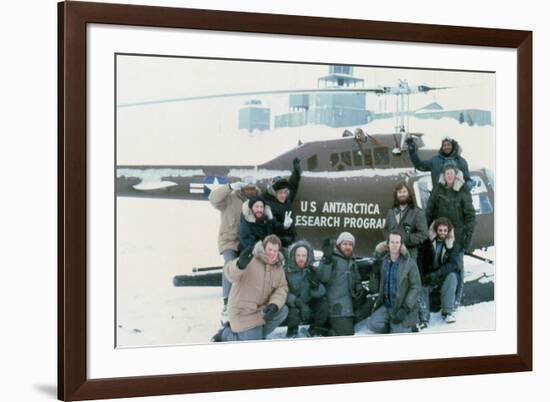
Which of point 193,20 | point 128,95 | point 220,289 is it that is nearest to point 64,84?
point 128,95

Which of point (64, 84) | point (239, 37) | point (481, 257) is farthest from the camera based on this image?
point (481, 257)

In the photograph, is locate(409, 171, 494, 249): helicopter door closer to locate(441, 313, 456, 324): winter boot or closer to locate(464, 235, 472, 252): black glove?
locate(464, 235, 472, 252): black glove

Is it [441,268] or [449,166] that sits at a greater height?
[449,166]

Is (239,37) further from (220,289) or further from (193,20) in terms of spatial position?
(220,289)

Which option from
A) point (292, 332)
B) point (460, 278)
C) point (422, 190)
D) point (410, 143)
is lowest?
point (292, 332)

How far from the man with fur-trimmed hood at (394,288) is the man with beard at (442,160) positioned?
0.17 meters

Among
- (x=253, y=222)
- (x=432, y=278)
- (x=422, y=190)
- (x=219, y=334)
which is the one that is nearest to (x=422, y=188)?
(x=422, y=190)

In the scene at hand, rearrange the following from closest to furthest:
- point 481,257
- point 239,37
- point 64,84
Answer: point 64,84
point 239,37
point 481,257

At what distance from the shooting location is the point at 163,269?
2.43m

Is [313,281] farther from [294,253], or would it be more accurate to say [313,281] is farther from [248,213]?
[248,213]

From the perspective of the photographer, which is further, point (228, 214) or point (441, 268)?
point (441, 268)

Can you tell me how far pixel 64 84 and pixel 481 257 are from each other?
1057 millimetres

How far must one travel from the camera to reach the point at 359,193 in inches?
102

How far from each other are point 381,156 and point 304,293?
358 millimetres
